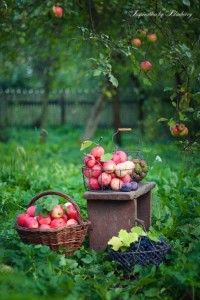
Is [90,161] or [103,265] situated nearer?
[103,265]

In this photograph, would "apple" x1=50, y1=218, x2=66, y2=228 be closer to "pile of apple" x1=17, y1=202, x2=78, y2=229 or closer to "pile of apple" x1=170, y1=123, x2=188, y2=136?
"pile of apple" x1=17, y1=202, x2=78, y2=229

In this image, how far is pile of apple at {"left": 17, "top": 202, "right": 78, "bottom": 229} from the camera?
439cm

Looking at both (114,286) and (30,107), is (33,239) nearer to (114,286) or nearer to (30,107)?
(114,286)

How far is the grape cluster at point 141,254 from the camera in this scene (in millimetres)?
4156

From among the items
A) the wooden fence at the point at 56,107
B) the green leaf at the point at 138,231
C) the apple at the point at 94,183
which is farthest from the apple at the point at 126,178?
the wooden fence at the point at 56,107

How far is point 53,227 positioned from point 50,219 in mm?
74

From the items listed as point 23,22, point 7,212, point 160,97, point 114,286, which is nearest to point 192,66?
point 114,286

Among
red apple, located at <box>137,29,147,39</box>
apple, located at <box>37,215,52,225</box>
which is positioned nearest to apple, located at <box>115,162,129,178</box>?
apple, located at <box>37,215,52,225</box>

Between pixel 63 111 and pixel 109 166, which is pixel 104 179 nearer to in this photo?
pixel 109 166

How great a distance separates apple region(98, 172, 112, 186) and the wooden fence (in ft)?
48.8

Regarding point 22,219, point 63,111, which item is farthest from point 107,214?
point 63,111

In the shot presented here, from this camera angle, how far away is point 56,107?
20.9 m

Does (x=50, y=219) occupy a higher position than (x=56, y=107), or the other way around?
(x=56, y=107)

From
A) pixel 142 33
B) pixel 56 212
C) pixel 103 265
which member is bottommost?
pixel 103 265
